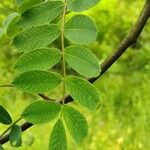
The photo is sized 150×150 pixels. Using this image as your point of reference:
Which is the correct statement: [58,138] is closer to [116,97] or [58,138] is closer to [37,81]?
[37,81]

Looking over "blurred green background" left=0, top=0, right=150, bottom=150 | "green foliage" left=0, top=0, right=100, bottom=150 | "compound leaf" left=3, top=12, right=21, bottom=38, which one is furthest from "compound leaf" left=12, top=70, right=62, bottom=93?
"blurred green background" left=0, top=0, right=150, bottom=150

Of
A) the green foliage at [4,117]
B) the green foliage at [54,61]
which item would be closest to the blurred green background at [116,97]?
the green foliage at [4,117]

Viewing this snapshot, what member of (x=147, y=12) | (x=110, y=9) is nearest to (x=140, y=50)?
(x=110, y=9)

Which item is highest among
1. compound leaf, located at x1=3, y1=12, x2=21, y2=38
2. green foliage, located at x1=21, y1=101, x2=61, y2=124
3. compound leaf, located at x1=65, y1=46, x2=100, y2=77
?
compound leaf, located at x1=3, y1=12, x2=21, y2=38

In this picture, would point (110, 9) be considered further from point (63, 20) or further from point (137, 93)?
point (63, 20)

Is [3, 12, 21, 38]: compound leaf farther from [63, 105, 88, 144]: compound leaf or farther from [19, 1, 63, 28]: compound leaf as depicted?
[63, 105, 88, 144]: compound leaf
